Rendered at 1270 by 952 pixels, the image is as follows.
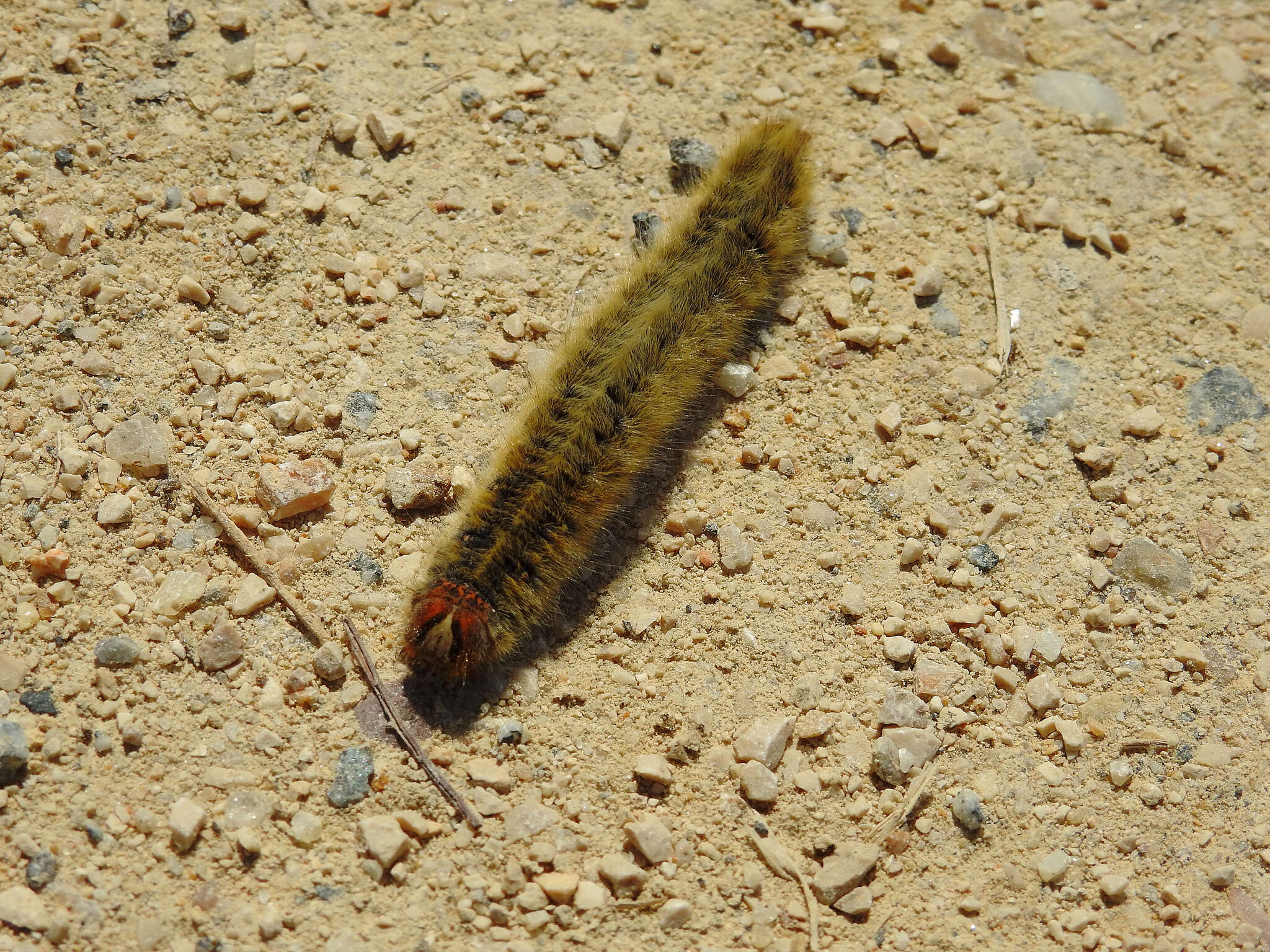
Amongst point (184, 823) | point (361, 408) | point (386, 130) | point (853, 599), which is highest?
point (386, 130)

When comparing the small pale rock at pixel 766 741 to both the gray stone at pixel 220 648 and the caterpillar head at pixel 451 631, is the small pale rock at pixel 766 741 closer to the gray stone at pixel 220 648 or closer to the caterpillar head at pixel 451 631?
the caterpillar head at pixel 451 631

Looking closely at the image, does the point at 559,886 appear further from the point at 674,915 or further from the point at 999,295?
the point at 999,295

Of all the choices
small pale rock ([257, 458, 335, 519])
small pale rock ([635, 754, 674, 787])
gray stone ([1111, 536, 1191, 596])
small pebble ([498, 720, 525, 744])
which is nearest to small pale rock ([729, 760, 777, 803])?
small pale rock ([635, 754, 674, 787])

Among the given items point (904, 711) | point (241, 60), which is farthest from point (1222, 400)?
point (241, 60)

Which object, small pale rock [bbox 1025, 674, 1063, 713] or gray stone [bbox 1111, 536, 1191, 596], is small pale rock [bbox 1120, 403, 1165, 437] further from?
small pale rock [bbox 1025, 674, 1063, 713]

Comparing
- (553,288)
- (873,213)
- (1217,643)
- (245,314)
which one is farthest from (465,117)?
(1217,643)

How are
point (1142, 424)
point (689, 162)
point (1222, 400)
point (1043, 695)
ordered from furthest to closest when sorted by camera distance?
point (689, 162)
point (1222, 400)
point (1142, 424)
point (1043, 695)
